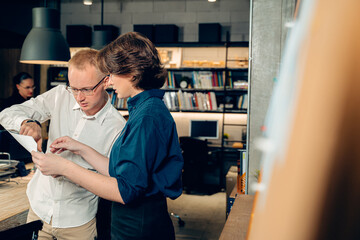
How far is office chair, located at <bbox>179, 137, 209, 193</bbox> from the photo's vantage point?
20.0 ft

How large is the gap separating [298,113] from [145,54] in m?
1.22

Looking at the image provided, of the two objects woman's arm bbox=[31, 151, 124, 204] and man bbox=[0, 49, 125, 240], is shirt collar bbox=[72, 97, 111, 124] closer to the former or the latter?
man bbox=[0, 49, 125, 240]

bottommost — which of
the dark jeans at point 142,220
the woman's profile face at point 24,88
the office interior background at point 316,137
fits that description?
the dark jeans at point 142,220

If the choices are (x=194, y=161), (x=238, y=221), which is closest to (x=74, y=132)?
(x=238, y=221)

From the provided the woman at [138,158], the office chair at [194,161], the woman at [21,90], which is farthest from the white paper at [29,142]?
the office chair at [194,161]

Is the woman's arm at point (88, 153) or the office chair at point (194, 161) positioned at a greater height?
the woman's arm at point (88, 153)

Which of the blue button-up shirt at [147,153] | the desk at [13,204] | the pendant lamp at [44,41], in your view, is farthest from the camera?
the pendant lamp at [44,41]

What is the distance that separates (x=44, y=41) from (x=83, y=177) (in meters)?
2.02

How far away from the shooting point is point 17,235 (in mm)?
1329

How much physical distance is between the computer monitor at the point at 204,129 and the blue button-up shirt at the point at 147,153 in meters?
5.10

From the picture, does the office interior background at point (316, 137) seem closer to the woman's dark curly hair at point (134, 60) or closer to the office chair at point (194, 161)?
the woman's dark curly hair at point (134, 60)

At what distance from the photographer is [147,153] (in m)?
1.15

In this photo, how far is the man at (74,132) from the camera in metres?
1.64

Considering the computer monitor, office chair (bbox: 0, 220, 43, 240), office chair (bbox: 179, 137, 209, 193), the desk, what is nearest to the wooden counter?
office chair (bbox: 0, 220, 43, 240)
